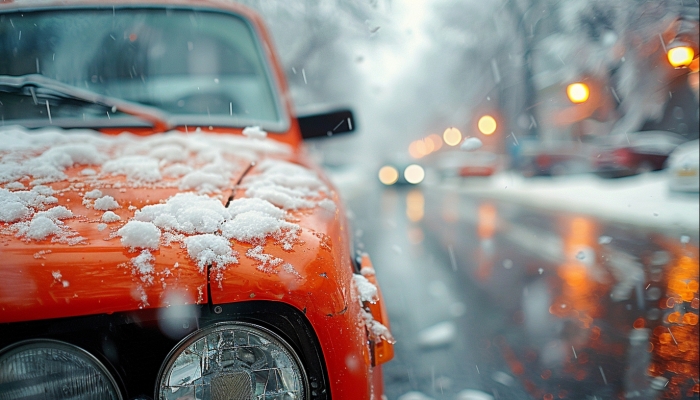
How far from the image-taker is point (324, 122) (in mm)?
2691

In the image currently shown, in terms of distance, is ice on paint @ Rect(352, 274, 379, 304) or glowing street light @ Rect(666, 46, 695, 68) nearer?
ice on paint @ Rect(352, 274, 379, 304)

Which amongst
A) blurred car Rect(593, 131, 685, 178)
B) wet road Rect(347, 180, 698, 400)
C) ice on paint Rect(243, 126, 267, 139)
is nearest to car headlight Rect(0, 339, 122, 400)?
wet road Rect(347, 180, 698, 400)

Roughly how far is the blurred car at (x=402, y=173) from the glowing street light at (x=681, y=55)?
17022mm

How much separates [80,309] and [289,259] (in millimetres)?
437

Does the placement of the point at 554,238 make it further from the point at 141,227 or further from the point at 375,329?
the point at 141,227

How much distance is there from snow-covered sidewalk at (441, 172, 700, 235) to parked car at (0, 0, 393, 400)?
13.7 feet

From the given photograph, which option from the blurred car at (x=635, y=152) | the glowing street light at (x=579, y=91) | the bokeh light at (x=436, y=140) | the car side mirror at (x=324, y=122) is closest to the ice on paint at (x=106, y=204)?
the car side mirror at (x=324, y=122)

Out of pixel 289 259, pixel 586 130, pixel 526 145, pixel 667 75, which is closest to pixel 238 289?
pixel 289 259

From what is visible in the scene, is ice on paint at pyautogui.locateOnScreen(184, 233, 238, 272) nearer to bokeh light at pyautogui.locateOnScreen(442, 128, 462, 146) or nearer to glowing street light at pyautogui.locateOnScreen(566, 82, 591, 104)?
bokeh light at pyautogui.locateOnScreen(442, 128, 462, 146)

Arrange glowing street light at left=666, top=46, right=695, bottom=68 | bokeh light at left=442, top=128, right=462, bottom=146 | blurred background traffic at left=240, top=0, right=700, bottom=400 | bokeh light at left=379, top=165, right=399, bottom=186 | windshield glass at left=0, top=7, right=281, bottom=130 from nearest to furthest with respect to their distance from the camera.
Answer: windshield glass at left=0, top=7, right=281, bottom=130
blurred background traffic at left=240, top=0, right=700, bottom=400
glowing street light at left=666, top=46, right=695, bottom=68
bokeh light at left=442, top=128, right=462, bottom=146
bokeh light at left=379, top=165, right=399, bottom=186

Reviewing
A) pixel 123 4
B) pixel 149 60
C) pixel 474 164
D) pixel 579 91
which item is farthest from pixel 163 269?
pixel 474 164

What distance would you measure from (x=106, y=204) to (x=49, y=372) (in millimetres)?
481

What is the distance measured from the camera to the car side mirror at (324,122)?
2670 millimetres

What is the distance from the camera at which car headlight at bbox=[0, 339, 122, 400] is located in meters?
1.03
